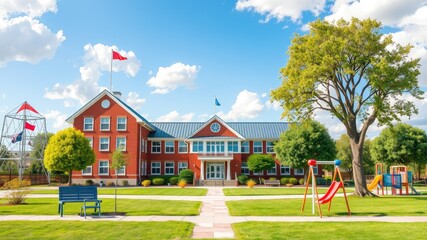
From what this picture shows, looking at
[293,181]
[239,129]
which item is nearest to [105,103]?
[239,129]

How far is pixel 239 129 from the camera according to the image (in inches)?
2158

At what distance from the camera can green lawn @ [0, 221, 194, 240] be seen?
34.8ft

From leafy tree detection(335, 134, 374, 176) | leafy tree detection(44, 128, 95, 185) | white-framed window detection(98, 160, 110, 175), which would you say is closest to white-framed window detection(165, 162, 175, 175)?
white-framed window detection(98, 160, 110, 175)

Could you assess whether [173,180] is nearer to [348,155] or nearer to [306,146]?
[306,146]

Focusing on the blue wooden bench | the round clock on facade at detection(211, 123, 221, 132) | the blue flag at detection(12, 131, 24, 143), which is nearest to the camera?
the blue wooden bench

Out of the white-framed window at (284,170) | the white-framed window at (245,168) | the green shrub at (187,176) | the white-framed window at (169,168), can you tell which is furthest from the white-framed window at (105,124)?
the white-framed window at (284,170)

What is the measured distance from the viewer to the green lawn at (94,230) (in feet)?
34.8

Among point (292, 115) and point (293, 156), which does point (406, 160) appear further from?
point (292, 115)

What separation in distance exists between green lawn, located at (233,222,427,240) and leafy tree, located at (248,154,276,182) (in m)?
34.8

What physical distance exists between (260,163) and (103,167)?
19.3 m

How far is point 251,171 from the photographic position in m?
52.0

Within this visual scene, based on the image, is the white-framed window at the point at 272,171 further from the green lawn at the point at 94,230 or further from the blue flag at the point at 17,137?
the green lawn at the point at 94,230

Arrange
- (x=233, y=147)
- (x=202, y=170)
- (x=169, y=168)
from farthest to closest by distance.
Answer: (x=169, y=168) → (x=233, y=147) → (x=202, y=170)

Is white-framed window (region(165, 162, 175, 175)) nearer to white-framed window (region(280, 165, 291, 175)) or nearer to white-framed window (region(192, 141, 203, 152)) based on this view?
white-framed window (region(192, 141, 203, 152))
